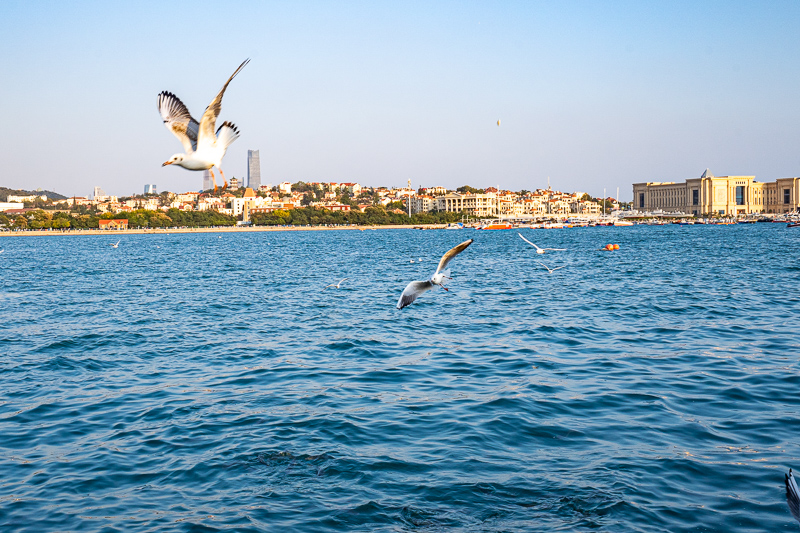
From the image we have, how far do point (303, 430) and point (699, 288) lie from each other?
1917cm

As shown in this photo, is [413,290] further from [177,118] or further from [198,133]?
[198,133]

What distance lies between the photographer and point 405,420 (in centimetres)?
870

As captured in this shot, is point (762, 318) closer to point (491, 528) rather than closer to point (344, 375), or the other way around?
point (344, 375)

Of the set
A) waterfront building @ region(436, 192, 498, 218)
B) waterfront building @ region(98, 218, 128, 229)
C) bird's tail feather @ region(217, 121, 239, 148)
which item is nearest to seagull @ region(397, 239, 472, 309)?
bird's tail feather @ region(217, 121, 239, 148)

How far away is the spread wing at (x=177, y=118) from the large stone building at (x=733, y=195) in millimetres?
186398

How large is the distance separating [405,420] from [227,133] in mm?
5722

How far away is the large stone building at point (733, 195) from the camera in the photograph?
172 m

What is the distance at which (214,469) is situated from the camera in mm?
7207

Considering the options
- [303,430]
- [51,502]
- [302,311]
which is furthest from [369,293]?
[51,502]

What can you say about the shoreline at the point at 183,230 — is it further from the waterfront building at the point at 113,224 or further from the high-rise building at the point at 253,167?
the high-rise building at the point at 253,167

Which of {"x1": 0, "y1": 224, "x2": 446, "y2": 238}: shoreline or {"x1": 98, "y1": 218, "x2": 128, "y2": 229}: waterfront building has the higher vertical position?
{"x1": 98, "y1": 218, "x2": 128, "y2": 229}: waterfront building

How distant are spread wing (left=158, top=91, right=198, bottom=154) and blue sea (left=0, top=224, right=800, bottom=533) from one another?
3727 millimetres

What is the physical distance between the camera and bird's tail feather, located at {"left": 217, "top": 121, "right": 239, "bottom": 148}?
374 cm

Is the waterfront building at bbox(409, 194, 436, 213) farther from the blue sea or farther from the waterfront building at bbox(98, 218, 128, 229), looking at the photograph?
the blue sea
